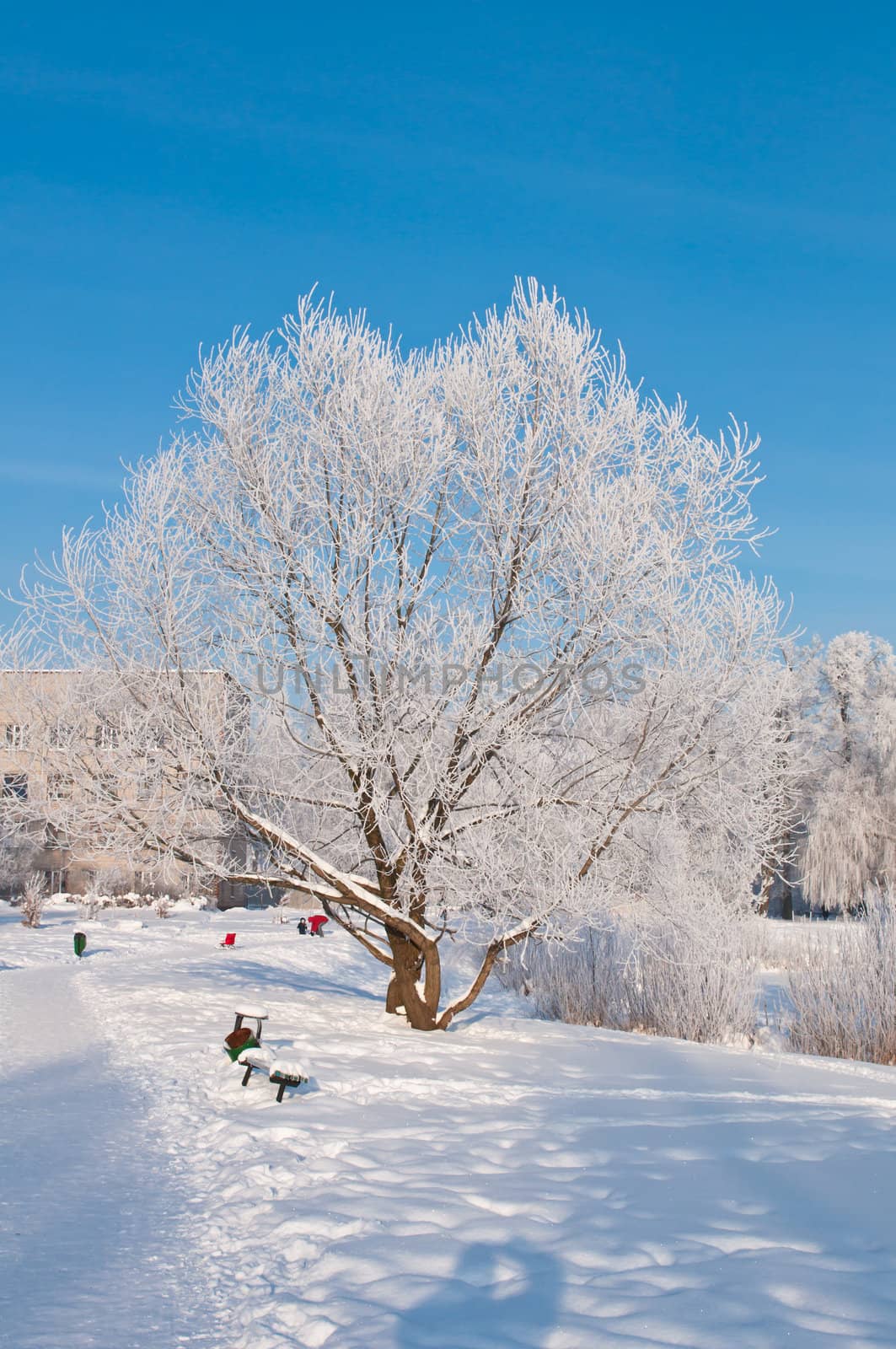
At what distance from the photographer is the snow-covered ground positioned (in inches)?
120

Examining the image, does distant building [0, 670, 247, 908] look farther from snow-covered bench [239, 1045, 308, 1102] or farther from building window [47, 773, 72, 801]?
snow-covered bench [239, 1045, 308, 1102]

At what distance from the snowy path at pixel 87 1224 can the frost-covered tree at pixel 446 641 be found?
2448mm

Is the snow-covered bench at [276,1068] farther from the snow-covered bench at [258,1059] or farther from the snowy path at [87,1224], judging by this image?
the snowy path at [87,1224]

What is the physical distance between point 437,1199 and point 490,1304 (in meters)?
1.03

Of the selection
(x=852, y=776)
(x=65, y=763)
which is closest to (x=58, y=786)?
(x=65, y=763)

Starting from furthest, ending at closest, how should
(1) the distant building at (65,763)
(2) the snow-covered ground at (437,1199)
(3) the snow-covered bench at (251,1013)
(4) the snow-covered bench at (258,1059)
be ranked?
1. (1) the distant building at (65,763)
2. (3) the snow-covered bench at (251,1013)
3. (4) the snow-covered bench at (258,1059)
4. (2) the snow-covered ground at (437,1199)

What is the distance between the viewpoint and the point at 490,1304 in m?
3.17

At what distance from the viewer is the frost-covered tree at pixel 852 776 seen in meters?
27.9

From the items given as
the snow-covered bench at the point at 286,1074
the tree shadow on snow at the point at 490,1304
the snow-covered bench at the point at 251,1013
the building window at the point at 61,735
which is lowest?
the tree shadow on snow at the point at 490,1304

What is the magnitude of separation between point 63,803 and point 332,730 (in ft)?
7.98

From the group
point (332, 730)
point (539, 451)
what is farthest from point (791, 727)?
point (332, 730)

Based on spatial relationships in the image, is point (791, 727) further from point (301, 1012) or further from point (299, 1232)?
point (299, 1232)

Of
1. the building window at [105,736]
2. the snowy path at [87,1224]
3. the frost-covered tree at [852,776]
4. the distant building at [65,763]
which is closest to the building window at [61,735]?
the distant building at [65,763]

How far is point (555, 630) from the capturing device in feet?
25.5
